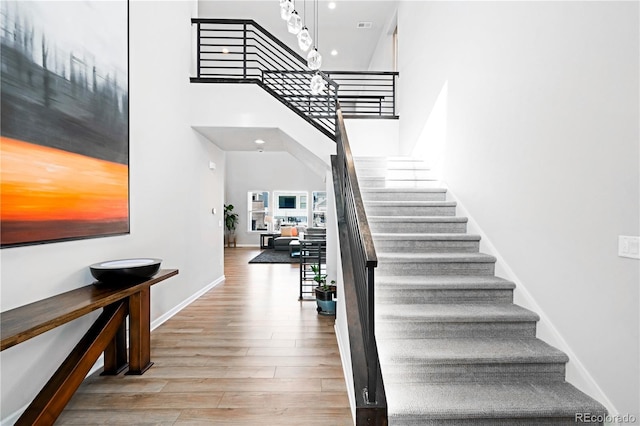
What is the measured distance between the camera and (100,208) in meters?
2.65

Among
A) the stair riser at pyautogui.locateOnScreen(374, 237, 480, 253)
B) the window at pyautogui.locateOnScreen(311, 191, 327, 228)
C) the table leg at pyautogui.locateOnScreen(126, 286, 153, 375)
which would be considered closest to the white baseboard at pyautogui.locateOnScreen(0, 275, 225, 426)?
the table leg at pyautogui.locateOnScreen(126, 286, 153, 375)

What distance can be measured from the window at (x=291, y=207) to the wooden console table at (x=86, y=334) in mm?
10212

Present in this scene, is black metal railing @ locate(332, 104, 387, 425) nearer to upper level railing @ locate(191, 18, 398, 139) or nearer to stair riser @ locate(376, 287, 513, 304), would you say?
stair riser @ locate(376, 287, 513, 304)

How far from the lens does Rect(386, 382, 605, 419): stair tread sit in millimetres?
1750

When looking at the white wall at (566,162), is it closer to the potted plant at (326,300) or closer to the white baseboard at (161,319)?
the potted plant at (326,300)

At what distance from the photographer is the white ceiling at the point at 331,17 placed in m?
6.43

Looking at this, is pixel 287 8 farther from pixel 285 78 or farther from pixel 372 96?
pixel 372 96

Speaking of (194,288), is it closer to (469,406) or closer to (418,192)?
(418,192)

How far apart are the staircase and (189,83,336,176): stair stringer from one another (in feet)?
6.59

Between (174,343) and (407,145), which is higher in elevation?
(407,145)

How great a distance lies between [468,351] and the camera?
2080 mm

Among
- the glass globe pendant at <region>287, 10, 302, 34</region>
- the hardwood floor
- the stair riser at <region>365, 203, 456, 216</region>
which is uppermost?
the glass globe pendant at <region>287, 10, 302, 34</region>

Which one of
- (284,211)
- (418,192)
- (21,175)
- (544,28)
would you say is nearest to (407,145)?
(418,192)

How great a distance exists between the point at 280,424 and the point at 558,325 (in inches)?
75.0
